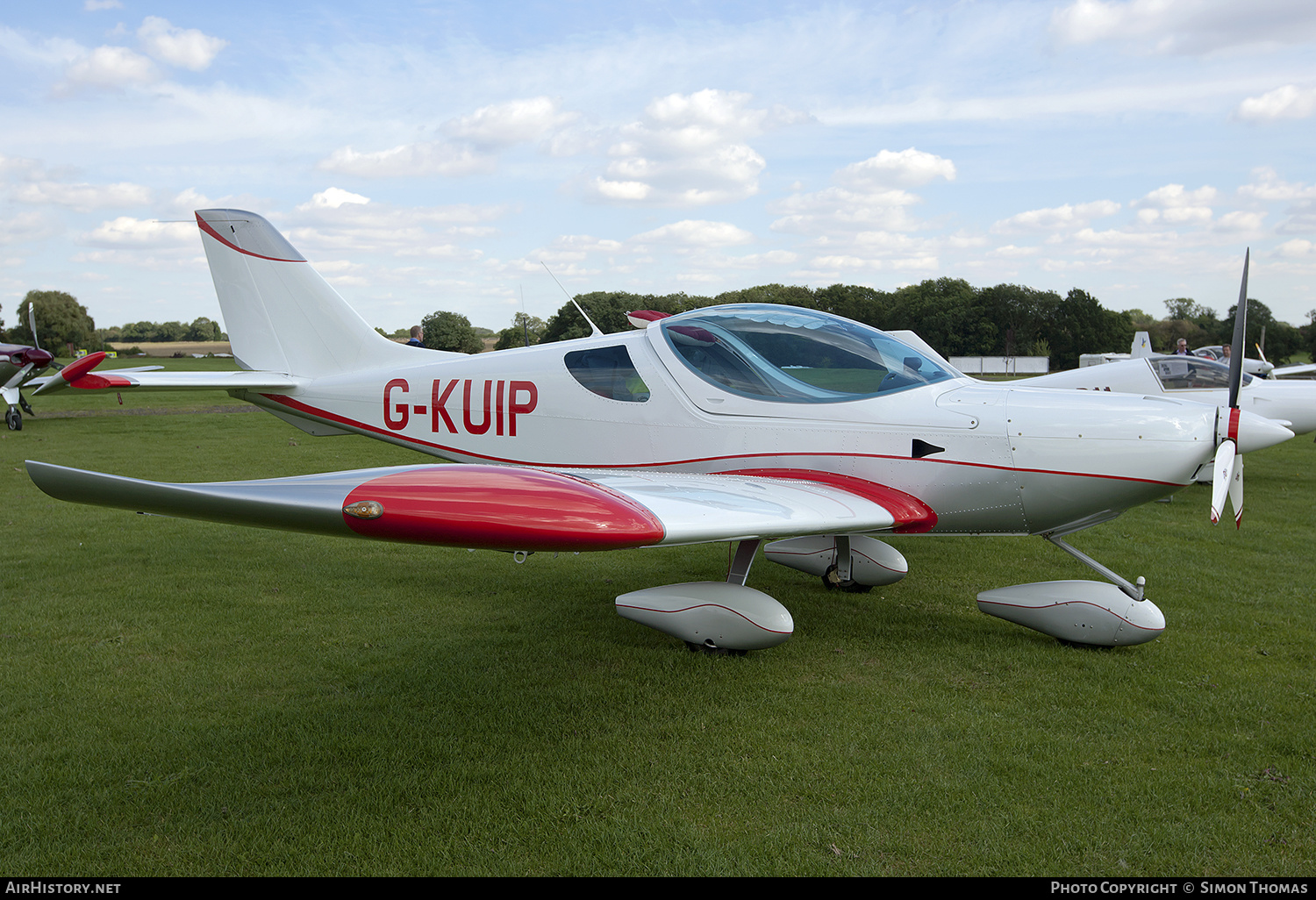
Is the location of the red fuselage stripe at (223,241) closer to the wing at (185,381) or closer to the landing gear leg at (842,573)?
the wing at (185,381)

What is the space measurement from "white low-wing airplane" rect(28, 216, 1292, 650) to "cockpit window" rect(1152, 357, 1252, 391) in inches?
261

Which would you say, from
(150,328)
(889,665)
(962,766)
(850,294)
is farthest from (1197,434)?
(150,328)

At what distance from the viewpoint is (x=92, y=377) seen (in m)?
5.89

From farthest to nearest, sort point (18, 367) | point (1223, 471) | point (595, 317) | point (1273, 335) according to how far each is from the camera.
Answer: point (1273, 335)
point (595, 317)
point (18, 367)
point (1223, 471)

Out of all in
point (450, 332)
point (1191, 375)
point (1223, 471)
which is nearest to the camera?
point (1223, 471)

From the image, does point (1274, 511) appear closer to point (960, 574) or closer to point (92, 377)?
point (960, 574)

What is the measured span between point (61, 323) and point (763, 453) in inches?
2799

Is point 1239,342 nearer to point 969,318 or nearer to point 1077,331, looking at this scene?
point 969,318

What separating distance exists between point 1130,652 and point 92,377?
744cm

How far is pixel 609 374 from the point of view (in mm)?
5422

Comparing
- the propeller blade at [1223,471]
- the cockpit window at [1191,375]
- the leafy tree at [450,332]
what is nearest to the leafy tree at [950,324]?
the leafy tree at [450,332]

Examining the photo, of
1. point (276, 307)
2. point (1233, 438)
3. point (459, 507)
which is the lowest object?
point (459, 507)

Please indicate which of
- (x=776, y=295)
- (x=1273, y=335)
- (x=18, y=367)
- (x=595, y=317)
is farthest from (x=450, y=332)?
(x=1273, y=335)

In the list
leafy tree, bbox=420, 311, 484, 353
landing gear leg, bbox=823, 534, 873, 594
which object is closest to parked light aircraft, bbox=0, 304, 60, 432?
leafy tree, bbox=420, 311, 484, 353
